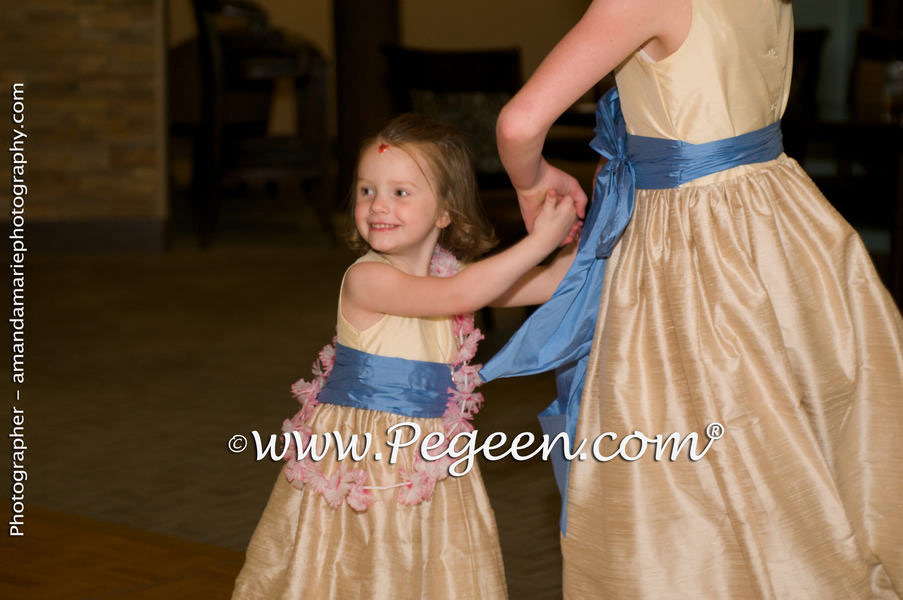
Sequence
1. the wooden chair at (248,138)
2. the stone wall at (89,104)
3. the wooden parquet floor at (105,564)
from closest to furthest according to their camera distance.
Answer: the wooden parquet floor at (105,564), the stone wall at (89,104), the wooden chair at (248,138)

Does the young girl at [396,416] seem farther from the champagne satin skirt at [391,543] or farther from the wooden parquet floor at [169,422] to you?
the wooden parquet floor at [169,422]

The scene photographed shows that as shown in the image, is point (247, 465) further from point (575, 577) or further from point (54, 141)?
point (54, 141)

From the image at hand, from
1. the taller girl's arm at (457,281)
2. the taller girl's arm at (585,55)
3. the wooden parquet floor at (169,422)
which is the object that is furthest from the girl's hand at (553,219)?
the wooden parquet floor at (169,422)

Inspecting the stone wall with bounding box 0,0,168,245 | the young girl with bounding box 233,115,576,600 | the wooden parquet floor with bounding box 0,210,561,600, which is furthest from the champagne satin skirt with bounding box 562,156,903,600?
the stone wall with bounding box 0,0,168,245

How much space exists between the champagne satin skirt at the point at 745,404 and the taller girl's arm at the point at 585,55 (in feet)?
0.76

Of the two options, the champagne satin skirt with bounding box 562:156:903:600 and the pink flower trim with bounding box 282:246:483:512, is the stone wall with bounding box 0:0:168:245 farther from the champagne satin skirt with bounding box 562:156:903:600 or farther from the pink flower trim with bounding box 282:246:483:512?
the champagne satin skirt with bounding box 562:156:903:600

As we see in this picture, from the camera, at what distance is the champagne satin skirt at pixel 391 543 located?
1.86 m

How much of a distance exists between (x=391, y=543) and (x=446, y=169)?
0.57 m

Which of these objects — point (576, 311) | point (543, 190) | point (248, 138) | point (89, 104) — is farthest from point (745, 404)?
point (248, 138)

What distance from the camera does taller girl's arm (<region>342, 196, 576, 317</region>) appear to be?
177cm

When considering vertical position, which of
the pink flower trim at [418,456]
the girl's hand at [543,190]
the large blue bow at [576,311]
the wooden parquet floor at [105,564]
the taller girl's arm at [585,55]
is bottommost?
the wooden parquet floor at [105,564]

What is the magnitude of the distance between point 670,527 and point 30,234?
18.5 feet

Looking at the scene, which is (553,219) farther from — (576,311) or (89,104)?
(89,104)

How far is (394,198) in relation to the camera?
1.89 m
